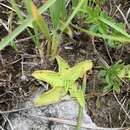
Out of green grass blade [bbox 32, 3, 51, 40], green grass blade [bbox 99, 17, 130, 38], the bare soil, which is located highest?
green grass blade [bbox 32, 3, 51, 40]

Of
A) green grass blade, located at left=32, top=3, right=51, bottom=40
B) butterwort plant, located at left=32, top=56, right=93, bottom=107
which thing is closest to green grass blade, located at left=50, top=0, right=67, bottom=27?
green grass blade, located at left=32, top=3, right=51, bottom=40

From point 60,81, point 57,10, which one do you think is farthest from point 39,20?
point 60,81

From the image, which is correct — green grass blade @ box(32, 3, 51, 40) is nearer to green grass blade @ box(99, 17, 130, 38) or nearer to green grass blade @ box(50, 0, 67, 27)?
green grass blade @ box(50, 0, 67, 27)

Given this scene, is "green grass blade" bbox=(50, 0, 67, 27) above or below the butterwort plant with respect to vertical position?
above

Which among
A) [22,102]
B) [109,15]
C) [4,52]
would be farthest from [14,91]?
[109,15]

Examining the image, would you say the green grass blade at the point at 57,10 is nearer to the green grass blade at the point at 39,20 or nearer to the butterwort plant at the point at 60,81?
the green grass blade at the point at 39,20

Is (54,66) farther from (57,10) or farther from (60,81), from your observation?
(57,10)

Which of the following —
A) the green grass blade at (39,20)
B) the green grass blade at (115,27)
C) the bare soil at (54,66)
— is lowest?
the bare soil at (54,66)

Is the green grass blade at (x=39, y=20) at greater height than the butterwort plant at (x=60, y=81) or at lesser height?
greater

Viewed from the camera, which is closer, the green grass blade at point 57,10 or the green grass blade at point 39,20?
the green grass blade at point 39,20

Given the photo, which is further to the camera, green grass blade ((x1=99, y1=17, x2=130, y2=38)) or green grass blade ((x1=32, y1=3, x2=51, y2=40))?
green grass blade ((x1=99, y1=17, x2=130, y2=38))

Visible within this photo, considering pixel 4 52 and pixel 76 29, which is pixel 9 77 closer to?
pixel 4 52

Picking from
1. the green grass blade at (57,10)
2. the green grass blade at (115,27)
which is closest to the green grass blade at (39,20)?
the green grass blade at (57,10)
